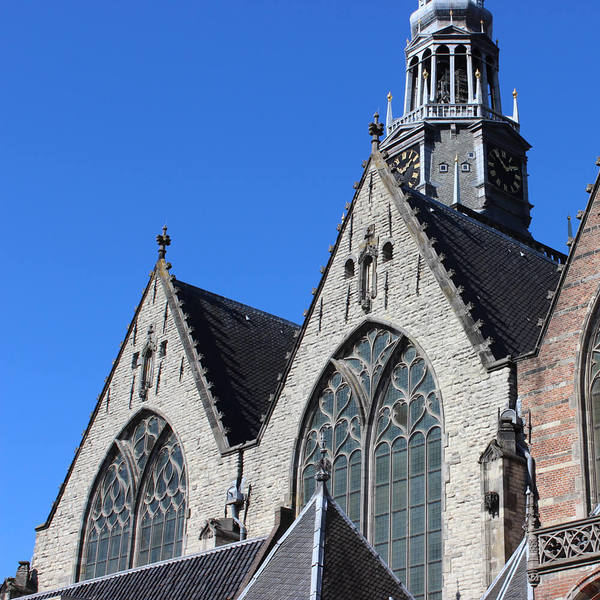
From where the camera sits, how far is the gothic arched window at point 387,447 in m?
24.2

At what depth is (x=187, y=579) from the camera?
73.9 ft

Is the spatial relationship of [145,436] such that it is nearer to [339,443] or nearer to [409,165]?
[339,443]

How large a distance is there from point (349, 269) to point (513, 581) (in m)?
10.6

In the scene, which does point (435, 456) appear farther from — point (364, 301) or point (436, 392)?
point (364, 301)

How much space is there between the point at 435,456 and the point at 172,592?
579cm

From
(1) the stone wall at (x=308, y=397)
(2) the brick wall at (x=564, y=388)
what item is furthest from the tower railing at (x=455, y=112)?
(2) the brick wall at (x=564, y=388)

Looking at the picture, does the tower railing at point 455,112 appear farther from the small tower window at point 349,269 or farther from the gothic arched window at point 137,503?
the gothic arched window at point 137,503

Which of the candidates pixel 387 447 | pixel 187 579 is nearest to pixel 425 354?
pixel 387 447

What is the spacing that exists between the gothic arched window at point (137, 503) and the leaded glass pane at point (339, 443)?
13.7 ft

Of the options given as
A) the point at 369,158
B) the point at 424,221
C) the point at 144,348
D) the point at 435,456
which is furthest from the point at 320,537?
the point at 144,348

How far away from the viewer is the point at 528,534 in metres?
17.2

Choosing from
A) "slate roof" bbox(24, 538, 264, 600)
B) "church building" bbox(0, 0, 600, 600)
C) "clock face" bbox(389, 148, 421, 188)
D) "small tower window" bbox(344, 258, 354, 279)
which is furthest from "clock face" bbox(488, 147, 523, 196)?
"slate roof" bbox(24, 538, 264, 600)

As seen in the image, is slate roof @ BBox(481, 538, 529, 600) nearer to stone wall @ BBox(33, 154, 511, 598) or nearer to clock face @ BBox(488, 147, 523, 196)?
stone wall @ BBox(33, 154, 511, 598)

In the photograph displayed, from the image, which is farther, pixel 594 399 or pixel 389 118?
pixel 389 118
